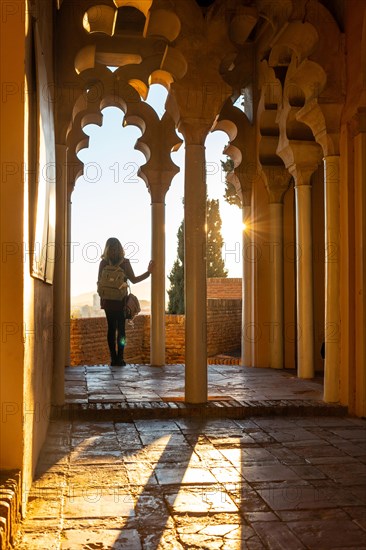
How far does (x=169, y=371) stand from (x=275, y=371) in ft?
5.21

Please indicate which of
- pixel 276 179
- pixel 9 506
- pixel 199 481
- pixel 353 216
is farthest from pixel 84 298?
pixel 9 506

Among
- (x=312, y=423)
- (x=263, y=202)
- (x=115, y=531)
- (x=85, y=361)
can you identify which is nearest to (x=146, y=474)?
(x=115, y=531)

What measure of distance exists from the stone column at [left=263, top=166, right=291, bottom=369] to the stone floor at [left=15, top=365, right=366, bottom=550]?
9.34 feet

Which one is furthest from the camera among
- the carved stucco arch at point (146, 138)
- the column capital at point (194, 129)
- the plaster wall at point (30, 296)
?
the carved stucco arch at point (146, 138)

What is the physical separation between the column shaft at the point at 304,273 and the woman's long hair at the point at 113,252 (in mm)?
2936

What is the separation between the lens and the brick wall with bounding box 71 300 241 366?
13.2m

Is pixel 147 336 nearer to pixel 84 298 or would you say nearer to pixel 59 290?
pixel 59 290

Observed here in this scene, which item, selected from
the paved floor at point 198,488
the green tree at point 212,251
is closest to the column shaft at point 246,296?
the paved floor at point 198,488

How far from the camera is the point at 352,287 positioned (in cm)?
636

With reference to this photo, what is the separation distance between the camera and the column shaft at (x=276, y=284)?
9649 millimetres

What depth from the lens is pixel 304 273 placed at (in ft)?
26.2

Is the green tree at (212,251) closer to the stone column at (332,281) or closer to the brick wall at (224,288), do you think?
the brick wall at (224,288)

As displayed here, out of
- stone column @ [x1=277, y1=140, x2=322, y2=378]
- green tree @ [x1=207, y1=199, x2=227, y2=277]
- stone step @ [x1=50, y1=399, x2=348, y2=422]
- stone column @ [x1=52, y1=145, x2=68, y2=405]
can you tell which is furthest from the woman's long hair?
green tree @ [x1=207, y1=199, x2=227, y2=277]

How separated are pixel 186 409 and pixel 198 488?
2.38 metres
